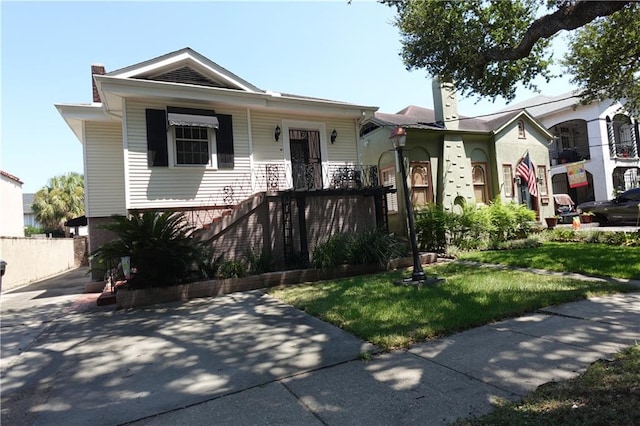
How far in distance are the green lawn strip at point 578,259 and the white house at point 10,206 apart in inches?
810

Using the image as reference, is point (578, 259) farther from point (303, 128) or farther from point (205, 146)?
point (205, 146)

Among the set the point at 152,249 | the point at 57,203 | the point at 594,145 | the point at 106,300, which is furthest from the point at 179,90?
the point at 594,145

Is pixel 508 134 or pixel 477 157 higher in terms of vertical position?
pixel 508 134

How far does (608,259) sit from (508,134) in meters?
10.3

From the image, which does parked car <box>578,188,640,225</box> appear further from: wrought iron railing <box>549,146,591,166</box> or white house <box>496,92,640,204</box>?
wrought iron railing <box>549,146,591,166</box>

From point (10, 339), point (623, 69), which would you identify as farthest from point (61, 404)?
point (623, 69)

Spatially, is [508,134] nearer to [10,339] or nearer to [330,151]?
[330,151]

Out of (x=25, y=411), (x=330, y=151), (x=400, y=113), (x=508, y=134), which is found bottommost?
(x=25, y=411)

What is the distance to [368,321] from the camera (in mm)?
5379

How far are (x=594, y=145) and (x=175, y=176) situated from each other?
1109 inches

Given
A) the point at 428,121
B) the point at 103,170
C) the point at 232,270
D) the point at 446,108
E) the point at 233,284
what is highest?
the point at 446,108

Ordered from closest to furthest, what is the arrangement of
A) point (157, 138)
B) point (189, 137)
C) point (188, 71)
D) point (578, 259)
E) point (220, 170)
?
point (578, 259) → point (157, 138) → point (189, 137) → point (220, 170) → point (188, 71)

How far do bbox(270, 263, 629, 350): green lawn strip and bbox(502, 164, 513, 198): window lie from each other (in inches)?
411

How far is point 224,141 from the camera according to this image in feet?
37.5
